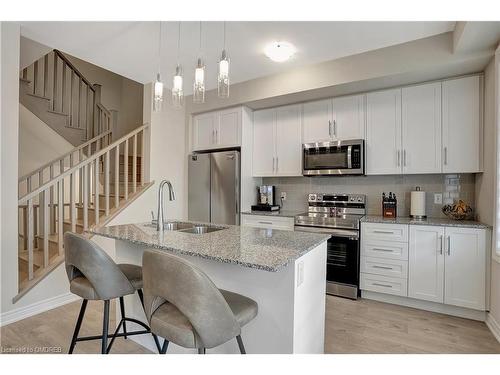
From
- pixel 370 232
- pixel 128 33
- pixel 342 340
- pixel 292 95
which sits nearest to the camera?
pixel 342 340

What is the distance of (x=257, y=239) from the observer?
177 cm

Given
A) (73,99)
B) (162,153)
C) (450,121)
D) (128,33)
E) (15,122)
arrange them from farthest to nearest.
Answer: (73,99) < (162,153) < (450,121) < (128,33) < (15,122)

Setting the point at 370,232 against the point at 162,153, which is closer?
the point at 370,232

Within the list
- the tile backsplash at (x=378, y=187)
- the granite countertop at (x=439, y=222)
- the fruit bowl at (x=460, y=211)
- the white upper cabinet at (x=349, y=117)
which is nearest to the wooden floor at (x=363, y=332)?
the granite countertop at (x=439, y=222)

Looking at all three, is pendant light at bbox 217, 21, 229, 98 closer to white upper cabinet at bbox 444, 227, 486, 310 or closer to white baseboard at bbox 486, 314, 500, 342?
white upper cabinet at bbox 444, 227, 486, 310

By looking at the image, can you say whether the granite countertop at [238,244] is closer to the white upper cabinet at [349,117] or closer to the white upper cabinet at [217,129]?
the white upper cabinet at [349,117]

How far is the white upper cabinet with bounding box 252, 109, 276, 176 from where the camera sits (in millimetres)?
3846

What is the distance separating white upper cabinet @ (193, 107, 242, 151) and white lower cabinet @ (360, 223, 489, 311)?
207 centimetres

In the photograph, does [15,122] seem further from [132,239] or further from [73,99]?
[73,99]

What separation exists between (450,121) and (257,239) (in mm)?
2427

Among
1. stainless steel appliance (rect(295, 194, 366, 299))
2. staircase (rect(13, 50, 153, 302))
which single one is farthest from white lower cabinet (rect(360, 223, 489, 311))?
staircase (rect(13, 50, 153, 302))

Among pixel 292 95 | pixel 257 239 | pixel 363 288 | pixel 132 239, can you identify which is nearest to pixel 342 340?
pixel 363 288

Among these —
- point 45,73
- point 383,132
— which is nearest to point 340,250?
point 383,132

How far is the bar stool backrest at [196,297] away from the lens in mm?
1148
